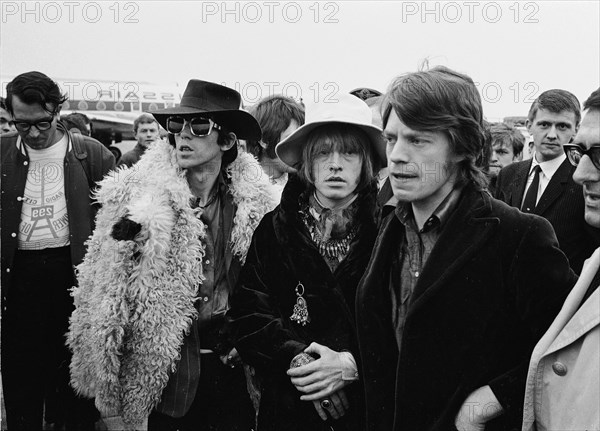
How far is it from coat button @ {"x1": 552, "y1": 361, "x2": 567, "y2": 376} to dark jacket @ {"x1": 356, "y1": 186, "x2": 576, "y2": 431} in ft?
0.58

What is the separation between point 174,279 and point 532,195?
112 inches

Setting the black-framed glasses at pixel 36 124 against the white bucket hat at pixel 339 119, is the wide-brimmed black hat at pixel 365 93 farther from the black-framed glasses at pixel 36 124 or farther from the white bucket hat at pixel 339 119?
the black-framed glasses at pixel 36 124

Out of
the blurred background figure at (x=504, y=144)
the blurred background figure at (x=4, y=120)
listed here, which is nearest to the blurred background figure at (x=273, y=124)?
the blurred background figure at (x=4, y=120)

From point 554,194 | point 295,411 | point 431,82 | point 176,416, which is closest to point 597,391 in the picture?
point 431,82

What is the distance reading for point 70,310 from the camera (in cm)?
415

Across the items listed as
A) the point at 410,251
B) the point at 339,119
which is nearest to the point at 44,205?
the point at 339,119

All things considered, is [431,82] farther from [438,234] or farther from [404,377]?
[404,377]

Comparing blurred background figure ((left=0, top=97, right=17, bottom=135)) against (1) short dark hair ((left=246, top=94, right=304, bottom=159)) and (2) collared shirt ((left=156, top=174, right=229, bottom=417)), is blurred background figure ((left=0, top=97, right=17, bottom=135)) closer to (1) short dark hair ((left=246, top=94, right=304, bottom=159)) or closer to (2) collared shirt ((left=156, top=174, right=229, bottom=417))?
(1) short dark hair ((left=246, top=94, right=304, bottom=159))

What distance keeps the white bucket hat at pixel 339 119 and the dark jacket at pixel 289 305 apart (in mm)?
217

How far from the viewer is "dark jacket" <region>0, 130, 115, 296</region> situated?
3934 mm

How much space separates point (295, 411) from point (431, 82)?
4.55ft

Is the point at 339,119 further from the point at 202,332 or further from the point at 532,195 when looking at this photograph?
the point at 532,195

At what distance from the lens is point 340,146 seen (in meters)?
2.84

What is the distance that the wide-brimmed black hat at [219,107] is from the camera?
134 inches
